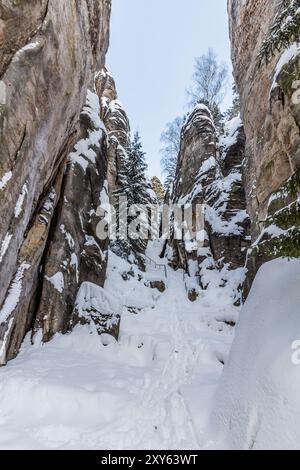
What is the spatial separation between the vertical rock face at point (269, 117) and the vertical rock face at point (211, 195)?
391 centimetres

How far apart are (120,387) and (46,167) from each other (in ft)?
22.3

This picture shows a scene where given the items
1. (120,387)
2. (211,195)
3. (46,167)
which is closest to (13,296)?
(120,387)

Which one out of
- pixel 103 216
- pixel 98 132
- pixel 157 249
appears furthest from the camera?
pixel 157 249

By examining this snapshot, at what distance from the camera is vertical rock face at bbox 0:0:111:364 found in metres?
7.11

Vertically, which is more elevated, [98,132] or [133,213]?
[98,132]

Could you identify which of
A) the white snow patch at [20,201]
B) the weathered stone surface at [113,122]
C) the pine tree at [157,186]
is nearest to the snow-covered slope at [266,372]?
the white snow patch at [20,201]

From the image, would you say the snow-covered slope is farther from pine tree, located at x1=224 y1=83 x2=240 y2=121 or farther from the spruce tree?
pine tree, located at x1=224 y1=83 x2=240 y2=121

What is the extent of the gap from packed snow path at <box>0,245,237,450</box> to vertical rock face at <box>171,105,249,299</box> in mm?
4069

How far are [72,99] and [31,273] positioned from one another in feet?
20.4

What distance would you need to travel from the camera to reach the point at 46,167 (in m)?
9.52

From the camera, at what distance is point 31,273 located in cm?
927

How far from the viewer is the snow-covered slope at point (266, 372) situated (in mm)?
3340
